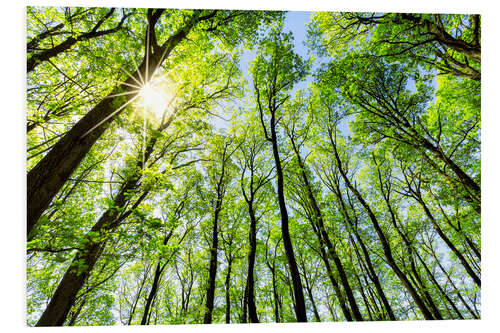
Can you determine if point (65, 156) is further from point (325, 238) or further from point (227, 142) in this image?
point (325, 238)

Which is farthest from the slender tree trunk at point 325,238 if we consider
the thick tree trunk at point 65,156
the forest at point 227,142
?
the thick tree trunk at point 65,156

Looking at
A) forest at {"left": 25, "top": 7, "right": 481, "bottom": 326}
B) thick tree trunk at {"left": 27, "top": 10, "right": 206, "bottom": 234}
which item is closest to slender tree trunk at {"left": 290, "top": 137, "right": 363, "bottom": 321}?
forest at {"left": 25, "top": 7, "right": 481, "bottom": 326}

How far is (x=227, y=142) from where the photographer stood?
28.7 ft

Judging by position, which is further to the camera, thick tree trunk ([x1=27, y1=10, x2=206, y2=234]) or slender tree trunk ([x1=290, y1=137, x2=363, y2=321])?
slender tree trunk ([x1=290, y1=137, x2=363, y2=321])

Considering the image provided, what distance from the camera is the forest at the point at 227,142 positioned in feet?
9.39

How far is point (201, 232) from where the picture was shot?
379 inches

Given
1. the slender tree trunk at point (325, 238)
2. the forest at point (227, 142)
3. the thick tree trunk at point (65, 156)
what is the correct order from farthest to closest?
the slender tree trunk at point (325, 238) → the forest at point (227, 142) → the thick tree trunk at point (65, 156)

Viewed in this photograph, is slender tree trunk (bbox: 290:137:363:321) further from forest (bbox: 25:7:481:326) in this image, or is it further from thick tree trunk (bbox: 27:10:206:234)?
thick tree trunk (bbox: 27:10:206:234)

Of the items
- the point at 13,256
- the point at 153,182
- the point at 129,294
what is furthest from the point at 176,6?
the point at 129,294

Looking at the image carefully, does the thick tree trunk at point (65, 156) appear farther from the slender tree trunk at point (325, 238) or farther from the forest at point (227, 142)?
the slender tree trunk at point (325, 238)

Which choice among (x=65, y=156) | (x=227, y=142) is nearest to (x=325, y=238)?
(x=227, y=142)

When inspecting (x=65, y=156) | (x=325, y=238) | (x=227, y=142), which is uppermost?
(x=227, y=142)

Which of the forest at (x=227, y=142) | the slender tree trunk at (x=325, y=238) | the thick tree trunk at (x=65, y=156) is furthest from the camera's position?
the slender tree trunk at (x=325, y=238)

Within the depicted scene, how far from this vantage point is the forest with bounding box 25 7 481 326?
2863 millimetres
